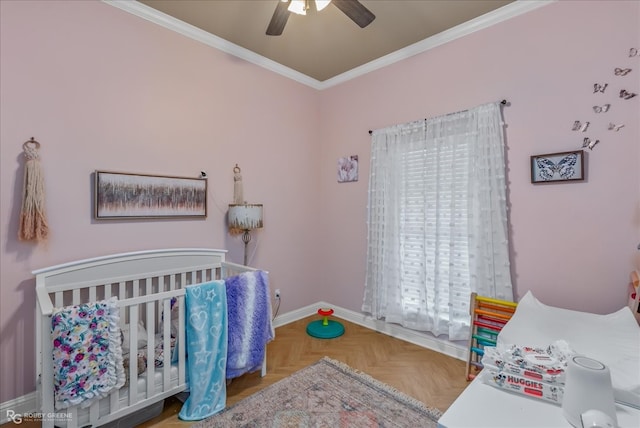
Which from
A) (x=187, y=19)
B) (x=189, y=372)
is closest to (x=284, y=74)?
(x=187, y=19)

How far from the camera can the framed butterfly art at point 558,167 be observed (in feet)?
6.14

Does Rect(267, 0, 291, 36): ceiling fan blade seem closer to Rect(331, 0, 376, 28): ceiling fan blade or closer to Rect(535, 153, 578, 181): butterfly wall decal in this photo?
Rect(331, 0, 376, 28): ceiling fan blade

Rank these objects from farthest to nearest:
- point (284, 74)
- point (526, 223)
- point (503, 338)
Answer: point (284, 74) < point (526, 223) < point (503, 338)

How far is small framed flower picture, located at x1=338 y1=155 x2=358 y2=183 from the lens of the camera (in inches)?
124

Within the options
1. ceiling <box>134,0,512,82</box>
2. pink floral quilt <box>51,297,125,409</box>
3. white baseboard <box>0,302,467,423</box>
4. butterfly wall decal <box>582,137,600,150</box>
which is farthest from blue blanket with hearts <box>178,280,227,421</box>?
butterfly wall decal <box>582,137,600,150</box>

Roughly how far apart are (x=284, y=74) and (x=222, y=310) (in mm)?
2482

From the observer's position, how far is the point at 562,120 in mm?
1947

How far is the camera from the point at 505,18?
7.09 feet

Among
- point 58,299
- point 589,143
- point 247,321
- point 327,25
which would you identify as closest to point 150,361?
point 247,321

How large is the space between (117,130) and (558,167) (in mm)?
3083

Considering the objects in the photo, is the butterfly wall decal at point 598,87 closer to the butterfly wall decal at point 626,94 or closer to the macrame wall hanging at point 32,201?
the butterfly wall decal at point 626,94

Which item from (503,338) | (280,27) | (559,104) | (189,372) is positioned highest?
(280,27)

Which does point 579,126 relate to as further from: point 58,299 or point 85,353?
point 58,299

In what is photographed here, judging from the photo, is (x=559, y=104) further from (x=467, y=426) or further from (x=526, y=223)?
(x=467, y=426)
